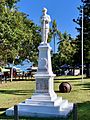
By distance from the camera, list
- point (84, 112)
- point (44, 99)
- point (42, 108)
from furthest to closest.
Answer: point (44, 99) → point (84, 112) → point (42, 108)

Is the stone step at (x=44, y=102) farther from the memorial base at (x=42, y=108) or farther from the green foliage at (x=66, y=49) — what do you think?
the green foliage at (x=66, y=49)

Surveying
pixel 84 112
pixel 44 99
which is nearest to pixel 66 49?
pixel 44 99

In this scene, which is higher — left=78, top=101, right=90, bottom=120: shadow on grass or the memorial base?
the memorial base

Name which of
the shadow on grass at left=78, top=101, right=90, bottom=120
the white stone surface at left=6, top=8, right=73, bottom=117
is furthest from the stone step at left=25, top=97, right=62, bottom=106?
the shadow on grass at left=78, top=101, right=90, bottom=120

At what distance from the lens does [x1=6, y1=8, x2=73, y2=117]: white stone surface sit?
14.6 meters

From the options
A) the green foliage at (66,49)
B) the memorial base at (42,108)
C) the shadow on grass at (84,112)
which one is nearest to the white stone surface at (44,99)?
the memorial base at (42,108)

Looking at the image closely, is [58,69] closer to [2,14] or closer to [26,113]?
[2,14]

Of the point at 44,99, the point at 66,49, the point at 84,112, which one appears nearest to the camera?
the point at 84,112

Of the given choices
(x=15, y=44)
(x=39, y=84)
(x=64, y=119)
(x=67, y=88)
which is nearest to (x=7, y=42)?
(x=15, y=44)

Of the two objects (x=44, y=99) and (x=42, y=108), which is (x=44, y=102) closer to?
(x=44, y=99)

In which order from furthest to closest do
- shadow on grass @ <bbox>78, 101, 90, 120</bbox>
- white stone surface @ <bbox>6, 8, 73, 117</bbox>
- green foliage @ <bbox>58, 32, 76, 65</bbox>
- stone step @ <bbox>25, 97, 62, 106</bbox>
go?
green foliage @ <bbox>58, 32, 76, 65</bbox>
stone step @ <bbox>25, 97, 62, 106</bbox>
white stone surface @ <bbox>6, 8, 73, 117</bbox>
shadow on grass @ <bbox>78, 101, 90, 120</bbox>

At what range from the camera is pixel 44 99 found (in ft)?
50.3

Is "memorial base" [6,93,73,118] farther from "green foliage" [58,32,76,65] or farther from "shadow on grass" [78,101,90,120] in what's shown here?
"green foliage" [58,32,76,65]

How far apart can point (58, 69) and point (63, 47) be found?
17.2 feet
